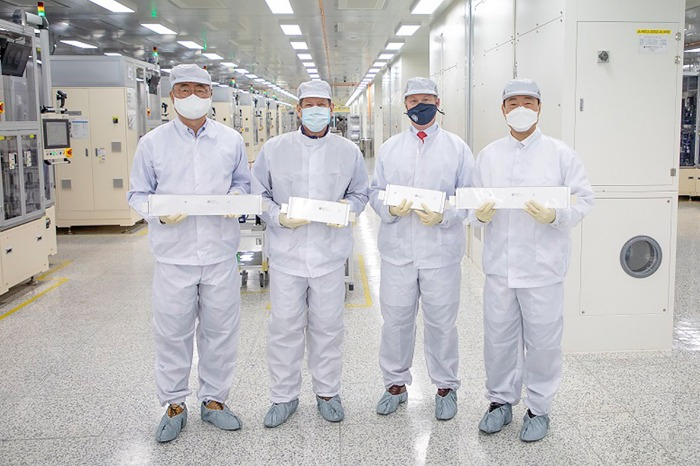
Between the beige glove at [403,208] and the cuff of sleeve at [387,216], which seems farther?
the cuff of sleeve at [387,216]

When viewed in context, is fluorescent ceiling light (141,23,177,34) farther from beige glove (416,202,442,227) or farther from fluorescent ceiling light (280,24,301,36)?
beige glove (416,202,442,227)

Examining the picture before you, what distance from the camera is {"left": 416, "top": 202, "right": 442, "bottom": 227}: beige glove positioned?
311cm

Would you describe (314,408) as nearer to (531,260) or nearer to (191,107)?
(531,260)

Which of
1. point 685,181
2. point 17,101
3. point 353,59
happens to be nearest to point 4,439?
point 17,101

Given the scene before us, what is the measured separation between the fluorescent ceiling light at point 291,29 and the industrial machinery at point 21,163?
5250 millimetres

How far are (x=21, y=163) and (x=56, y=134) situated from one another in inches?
30.8

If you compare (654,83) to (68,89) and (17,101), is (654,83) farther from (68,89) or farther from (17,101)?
(68,89)

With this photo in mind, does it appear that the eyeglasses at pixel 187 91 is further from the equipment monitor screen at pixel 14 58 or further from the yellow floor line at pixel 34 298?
Answer: the equipment monitor screen at pixel 14 58

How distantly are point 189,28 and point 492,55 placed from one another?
719 centimetres

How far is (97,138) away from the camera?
364 inches

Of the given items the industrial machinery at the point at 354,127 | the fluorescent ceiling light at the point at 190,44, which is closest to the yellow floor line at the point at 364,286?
the fluorescent ceiling light at the point at 190,44

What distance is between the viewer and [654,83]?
4.21 metres

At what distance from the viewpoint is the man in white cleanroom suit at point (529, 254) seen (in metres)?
3.10

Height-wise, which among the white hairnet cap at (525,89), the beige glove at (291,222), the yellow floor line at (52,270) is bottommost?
the yellow floor line at (52,270)
